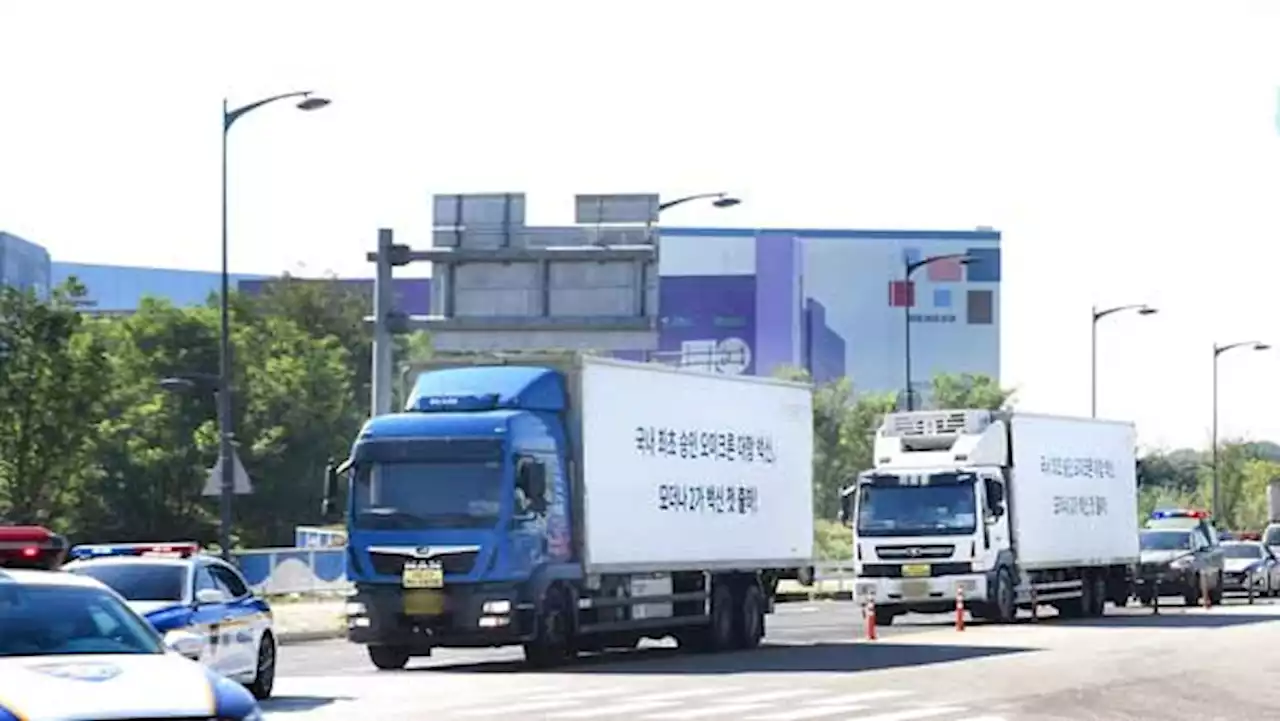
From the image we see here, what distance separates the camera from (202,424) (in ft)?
251

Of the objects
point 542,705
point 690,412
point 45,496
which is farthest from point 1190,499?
point 542,705

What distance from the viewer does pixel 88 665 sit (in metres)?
11.5

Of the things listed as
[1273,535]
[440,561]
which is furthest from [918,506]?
[1273,535]

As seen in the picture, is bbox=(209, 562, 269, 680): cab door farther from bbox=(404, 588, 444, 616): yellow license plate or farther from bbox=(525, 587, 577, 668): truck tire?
bbox=(525, 587, 577, 668): truck tire

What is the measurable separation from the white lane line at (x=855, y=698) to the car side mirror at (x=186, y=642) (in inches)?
211

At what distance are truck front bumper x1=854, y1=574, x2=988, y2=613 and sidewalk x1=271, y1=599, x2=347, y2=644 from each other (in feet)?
Answer: 28.6

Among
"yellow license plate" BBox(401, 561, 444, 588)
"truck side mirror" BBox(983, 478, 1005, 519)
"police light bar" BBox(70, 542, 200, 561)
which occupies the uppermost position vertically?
"truck side mirror" BBox(983, 478, 1005, 519)

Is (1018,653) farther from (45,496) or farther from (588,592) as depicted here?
(45,496)

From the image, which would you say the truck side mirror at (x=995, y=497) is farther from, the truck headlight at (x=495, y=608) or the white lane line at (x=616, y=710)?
the white lane line at (x=616, y=710)

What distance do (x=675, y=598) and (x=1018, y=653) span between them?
4403mm

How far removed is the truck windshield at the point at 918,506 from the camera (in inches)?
1577

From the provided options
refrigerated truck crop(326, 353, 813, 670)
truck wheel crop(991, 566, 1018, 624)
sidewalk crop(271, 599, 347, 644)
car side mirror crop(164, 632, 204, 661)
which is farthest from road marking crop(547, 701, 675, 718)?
truck wheel crop(991, 566, 1018, 624)

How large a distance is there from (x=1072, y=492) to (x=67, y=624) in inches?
1345

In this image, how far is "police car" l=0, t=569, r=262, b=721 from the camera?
10.6 metres
